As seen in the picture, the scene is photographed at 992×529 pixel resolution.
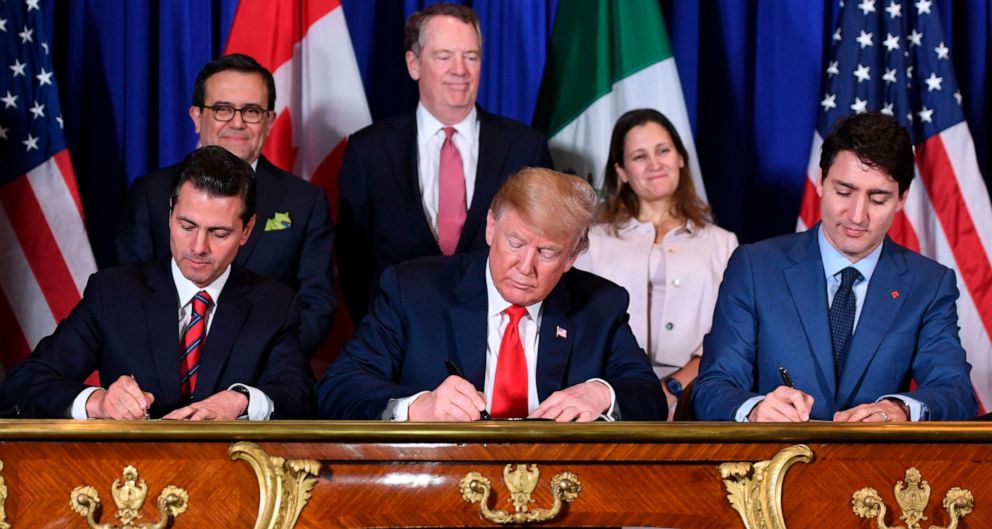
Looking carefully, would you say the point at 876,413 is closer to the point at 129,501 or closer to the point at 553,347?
the point at 553,347

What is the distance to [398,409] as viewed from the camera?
2.98 metres

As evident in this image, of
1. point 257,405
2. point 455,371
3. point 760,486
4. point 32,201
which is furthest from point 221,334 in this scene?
point 32,201

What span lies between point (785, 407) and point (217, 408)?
4.12 feet

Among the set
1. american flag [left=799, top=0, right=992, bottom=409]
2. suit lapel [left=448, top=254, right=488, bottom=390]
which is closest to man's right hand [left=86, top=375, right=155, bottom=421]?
suit lapel [left=448, top=254, right=488, bottom=390]

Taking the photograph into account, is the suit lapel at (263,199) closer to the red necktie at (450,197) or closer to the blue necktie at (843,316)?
the red necktie at (450,197)

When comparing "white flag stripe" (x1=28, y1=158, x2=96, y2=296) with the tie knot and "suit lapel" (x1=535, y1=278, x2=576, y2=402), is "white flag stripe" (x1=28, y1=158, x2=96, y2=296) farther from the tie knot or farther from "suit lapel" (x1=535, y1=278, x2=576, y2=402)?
the tie knot

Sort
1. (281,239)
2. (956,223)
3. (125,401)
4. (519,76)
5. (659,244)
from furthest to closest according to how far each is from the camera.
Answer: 1. (519,76)
2. (956,223)
3. (659,244)
4. (281,239)
5. (125,401)

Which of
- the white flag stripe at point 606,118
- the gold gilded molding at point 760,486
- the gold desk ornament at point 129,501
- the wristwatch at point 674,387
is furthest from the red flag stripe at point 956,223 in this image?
the gold desk ornament at point 129,501

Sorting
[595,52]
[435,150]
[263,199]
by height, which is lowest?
[263,199]

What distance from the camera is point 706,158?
223 inches

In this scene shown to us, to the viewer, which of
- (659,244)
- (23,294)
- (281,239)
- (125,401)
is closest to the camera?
(125,401)

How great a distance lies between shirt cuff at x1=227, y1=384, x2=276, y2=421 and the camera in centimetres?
303

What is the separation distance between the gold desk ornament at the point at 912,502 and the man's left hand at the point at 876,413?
0.33m

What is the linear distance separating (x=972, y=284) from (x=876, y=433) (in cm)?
271
